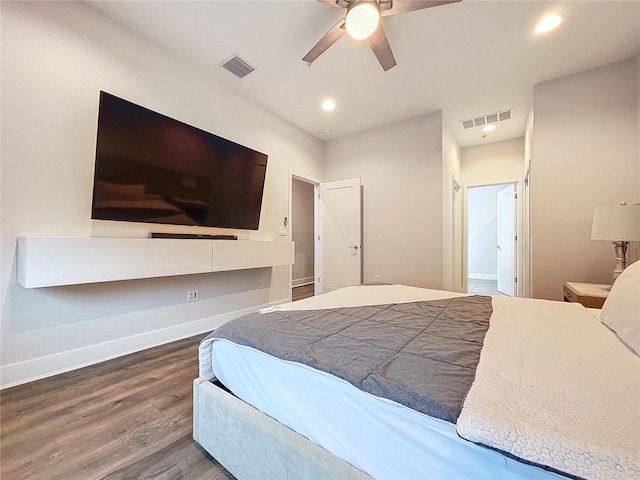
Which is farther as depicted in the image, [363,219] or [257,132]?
[363,219]

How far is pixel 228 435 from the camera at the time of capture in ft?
3.74

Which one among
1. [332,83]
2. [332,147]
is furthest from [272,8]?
[332,147]

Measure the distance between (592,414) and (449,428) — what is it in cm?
32

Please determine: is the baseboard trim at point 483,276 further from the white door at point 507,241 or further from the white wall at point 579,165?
the white wall at point 579,165

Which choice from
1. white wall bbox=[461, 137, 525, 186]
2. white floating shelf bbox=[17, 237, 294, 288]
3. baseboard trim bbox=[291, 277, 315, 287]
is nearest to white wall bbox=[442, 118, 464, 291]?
white wall bbox=[461, 137, 525, 186]

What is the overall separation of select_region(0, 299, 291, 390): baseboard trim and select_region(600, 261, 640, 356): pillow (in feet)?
10.5

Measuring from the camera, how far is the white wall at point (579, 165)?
270 cm

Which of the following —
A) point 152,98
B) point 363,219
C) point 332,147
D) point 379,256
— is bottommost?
point 379,256

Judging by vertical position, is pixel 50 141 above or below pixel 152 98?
below

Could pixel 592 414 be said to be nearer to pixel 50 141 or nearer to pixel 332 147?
pixel 50 141

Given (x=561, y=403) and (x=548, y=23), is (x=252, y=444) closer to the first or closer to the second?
(x=561, y=403)

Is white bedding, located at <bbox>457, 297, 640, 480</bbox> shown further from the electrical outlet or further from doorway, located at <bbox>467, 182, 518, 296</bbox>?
doorway, located at <bbox>467, 182, 518, 296</bbox>

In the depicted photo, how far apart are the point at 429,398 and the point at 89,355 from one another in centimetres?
268

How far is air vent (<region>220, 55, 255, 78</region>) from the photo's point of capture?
278 cm
